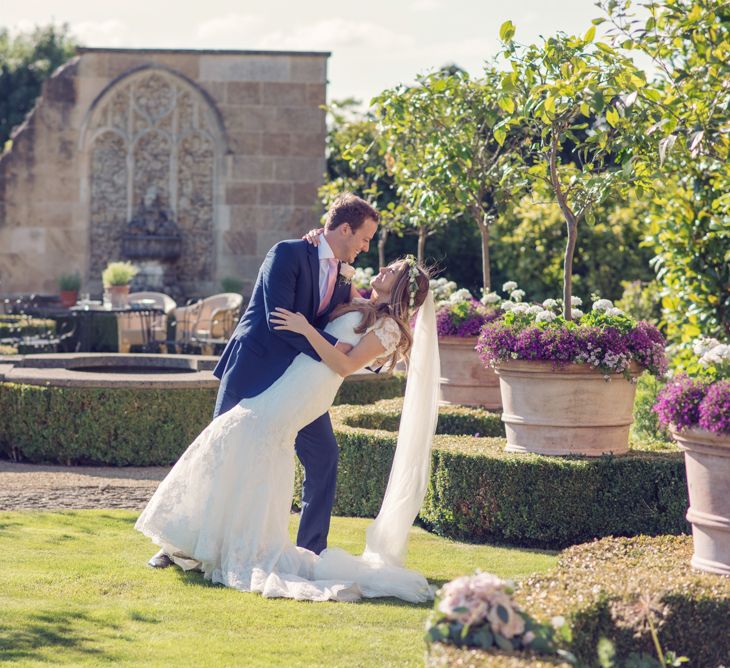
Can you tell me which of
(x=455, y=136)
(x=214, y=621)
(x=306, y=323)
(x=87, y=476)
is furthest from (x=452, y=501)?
(x=455, y=136)

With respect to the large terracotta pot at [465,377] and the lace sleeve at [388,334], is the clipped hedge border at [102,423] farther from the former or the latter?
the lace sleeve at [388,334]

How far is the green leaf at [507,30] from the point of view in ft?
21.0

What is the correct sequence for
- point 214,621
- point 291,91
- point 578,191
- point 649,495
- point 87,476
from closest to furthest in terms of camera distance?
point 214,621, point 649,495, point 578,191, point 87,476, point 291,91

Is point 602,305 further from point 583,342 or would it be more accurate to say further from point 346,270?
point 346,270

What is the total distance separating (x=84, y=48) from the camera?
19.8 m

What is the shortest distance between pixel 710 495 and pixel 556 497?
186 centimetres

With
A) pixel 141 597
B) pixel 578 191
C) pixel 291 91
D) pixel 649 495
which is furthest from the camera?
pixel 291 91

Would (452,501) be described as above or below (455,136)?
below

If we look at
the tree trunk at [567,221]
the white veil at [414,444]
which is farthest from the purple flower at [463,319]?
the white veil at [414,444]

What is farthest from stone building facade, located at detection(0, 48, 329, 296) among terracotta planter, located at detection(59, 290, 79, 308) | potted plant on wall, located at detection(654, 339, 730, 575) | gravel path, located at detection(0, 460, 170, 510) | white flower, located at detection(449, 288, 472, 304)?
potted plant on wall, located at detection(654, 339, 730, 575)

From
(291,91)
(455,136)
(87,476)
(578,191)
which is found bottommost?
(87,476)

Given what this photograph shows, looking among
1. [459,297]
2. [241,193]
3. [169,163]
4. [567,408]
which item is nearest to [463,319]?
[459,297]

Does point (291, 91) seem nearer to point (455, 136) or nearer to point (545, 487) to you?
point (455, 136)

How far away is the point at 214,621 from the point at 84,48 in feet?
54.7
